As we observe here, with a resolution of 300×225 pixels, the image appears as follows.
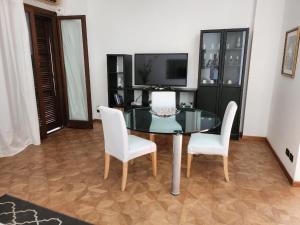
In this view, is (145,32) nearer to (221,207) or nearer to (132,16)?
(132,16)

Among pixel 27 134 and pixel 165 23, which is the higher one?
pixel 165 23

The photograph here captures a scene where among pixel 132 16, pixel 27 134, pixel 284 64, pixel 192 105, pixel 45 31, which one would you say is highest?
pixel 132 16

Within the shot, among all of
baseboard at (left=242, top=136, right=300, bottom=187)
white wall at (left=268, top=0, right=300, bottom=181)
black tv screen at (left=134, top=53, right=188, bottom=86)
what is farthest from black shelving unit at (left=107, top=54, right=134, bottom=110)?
white wall at (left=268, top=0, right=300, bottom=181)

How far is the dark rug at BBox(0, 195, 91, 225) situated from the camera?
6.61ft

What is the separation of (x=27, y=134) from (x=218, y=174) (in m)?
3.09

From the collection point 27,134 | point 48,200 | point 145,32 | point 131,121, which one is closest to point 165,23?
point 145,32

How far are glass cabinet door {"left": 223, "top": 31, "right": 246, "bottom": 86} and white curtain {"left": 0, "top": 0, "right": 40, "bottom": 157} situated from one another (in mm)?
3260

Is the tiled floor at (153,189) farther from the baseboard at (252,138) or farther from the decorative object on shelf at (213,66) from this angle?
the decorative object on shelf at (213,66)

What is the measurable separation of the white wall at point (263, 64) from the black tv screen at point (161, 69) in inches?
46.8

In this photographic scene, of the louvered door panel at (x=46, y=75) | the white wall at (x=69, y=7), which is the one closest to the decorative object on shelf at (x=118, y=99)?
the louvered door panel at (x=46, y=75)

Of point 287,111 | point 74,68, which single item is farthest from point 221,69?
point 74,68

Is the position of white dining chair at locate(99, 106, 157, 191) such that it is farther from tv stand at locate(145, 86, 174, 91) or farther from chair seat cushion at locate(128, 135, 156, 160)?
tv stand at locate(145, 86, 174, 91)

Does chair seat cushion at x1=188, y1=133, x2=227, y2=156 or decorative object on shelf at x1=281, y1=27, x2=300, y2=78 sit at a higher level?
decorative object on shelf at x1=281, y1=27, x2=300, y2=78

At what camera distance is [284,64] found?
3.24m
